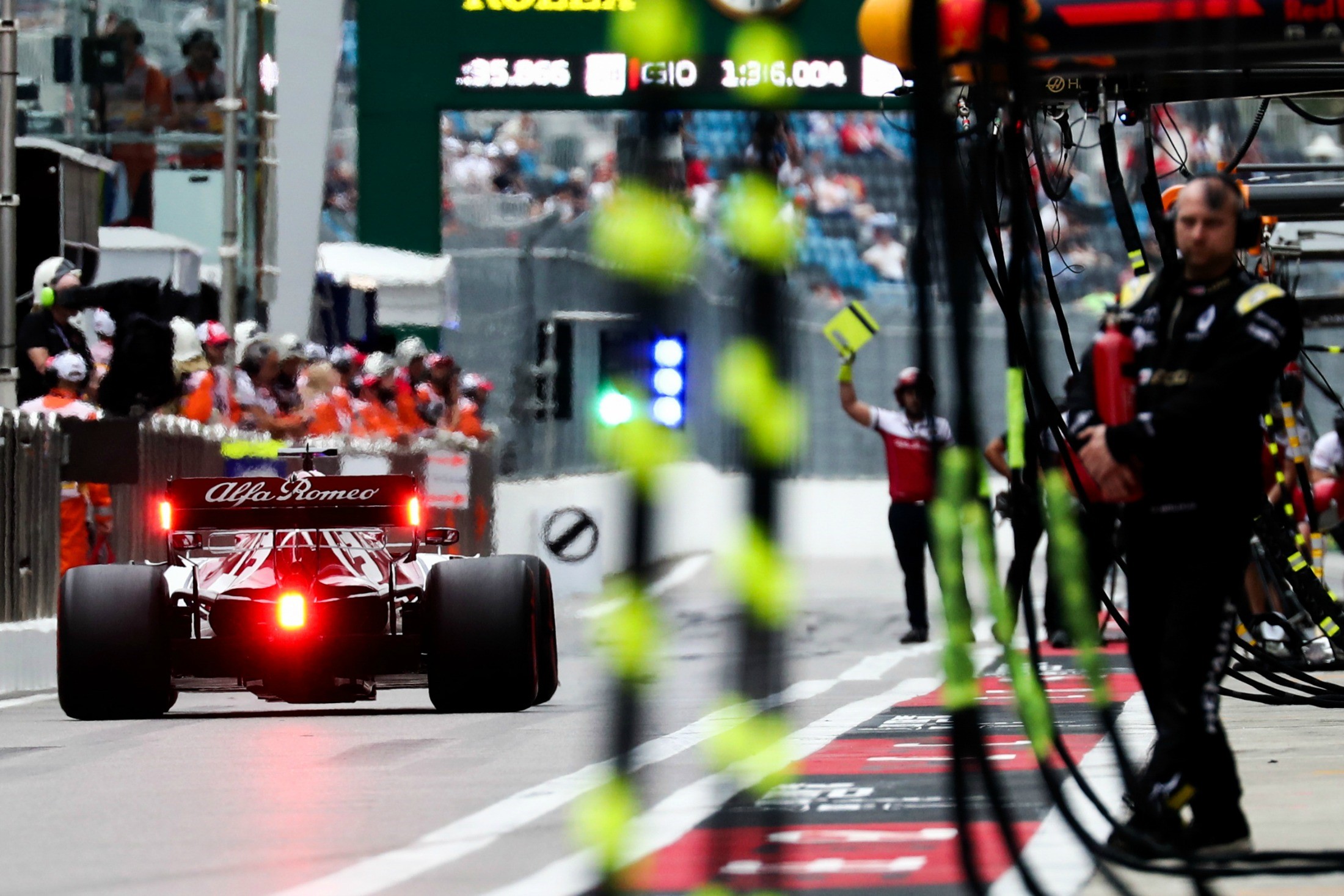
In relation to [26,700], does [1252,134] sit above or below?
above

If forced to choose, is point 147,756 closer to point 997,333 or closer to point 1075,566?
point 1075,566

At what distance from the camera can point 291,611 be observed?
1064cm

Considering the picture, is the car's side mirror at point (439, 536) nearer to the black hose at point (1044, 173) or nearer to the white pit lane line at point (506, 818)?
the white pit lane line at point (506, 818)

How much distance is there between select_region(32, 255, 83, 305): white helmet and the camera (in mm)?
15469

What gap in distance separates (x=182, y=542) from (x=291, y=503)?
0.83 meters

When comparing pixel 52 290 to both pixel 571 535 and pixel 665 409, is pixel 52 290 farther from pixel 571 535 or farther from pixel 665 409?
pixel 665 409

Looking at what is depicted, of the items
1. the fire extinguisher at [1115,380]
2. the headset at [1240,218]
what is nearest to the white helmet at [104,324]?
the fire extinguisher at [1115,380]

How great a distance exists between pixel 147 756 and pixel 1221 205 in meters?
4.84

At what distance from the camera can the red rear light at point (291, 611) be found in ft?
34.9

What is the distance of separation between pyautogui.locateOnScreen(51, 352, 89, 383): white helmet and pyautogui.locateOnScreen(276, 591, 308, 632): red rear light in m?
4.58

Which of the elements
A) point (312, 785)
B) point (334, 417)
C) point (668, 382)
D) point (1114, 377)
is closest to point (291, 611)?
point (312, 785)

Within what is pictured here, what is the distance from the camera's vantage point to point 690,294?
4.79m

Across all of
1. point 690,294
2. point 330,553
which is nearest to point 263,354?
point 330,553

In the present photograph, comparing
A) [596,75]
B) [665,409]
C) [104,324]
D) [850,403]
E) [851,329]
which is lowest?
[850,403]
